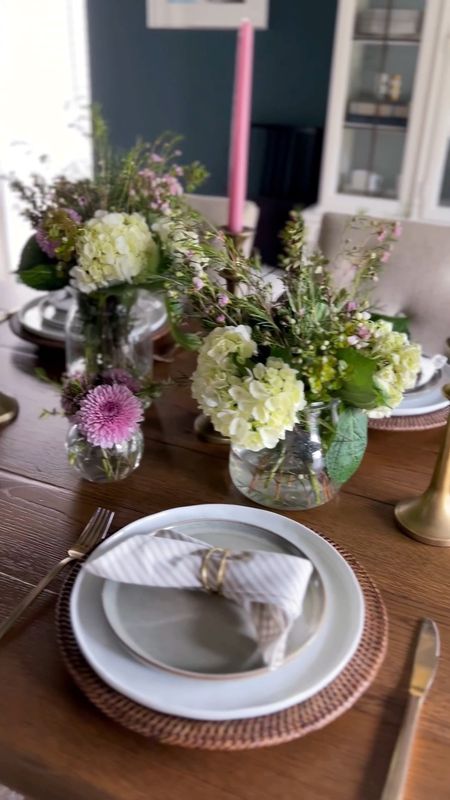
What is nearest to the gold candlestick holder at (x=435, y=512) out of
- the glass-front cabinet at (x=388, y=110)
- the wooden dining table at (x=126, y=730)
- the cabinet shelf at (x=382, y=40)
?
the wooden dining table at (x=126, y=730)

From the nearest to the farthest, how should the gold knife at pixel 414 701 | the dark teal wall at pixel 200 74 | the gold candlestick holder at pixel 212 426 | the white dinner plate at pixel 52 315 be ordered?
1. the gold knife at pixel 414 701
2. the gold candlestick holder at pixel 212 426
3. the white dinner plate at pixel 52 315
4. the dark teal wall at pixel 200 74

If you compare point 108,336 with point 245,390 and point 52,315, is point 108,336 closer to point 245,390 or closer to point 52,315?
point 52,315

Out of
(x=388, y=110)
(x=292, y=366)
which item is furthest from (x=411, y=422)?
(x=388, y=110)

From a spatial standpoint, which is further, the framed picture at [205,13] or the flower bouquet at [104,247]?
the framed picture at [205,13]

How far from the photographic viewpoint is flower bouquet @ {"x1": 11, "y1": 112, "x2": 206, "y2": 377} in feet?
2.83

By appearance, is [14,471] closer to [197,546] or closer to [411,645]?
[197,546]

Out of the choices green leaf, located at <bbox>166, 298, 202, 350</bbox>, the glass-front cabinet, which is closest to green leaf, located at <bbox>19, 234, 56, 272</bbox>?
green leaf, located at <bbox>166, 298, 202, 350</bbox>

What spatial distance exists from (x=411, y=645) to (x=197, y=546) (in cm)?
21

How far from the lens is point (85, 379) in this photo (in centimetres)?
81

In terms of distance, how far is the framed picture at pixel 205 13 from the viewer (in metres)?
2.78

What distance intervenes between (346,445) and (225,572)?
0.23 metres

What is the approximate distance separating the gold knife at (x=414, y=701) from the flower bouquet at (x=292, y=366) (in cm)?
21

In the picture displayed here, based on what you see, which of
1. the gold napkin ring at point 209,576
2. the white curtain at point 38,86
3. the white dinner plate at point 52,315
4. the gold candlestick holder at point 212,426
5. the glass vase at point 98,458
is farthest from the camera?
the white curtain at point 38,86

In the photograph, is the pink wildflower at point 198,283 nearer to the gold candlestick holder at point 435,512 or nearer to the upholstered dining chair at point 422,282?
the gold candlestick holder at point 435,512
